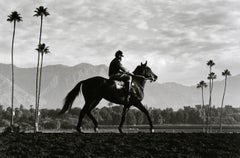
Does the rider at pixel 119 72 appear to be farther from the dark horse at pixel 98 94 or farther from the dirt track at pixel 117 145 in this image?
the dirt track at pixel 117 145

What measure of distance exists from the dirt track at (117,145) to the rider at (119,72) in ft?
9.24

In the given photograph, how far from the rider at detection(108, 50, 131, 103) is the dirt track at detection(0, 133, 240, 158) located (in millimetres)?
2816

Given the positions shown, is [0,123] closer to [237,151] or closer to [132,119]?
[132,119]

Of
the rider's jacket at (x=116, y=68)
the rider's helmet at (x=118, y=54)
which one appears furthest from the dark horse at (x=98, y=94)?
the rider's helmet at (x=118, y=54)

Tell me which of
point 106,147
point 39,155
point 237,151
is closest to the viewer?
point 39,155

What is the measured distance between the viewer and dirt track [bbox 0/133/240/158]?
14.3 m

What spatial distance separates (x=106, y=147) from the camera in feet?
49.8

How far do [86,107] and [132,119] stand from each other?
179580 millimetres

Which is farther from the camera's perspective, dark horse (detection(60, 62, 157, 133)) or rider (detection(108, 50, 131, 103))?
rider (detection(108, 50, 131, 103))

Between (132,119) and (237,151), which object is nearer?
(237,151)

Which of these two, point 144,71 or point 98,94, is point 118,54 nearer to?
point 144,71

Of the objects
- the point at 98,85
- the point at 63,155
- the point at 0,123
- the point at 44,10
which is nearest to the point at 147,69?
the point at 98,85

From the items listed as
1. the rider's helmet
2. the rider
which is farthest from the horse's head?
the rider's helmet

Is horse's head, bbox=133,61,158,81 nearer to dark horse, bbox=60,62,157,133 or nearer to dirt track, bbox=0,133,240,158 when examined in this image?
dark horse, bbox=60,62,157,133
